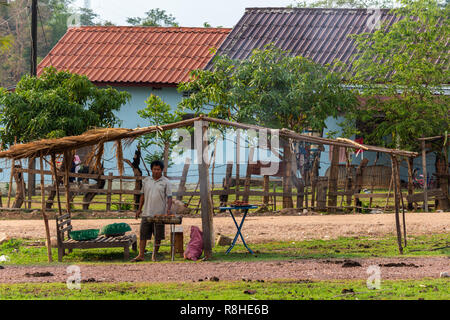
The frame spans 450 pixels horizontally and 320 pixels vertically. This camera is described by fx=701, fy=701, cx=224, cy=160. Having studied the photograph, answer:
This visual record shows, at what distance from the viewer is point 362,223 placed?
15.9 metres

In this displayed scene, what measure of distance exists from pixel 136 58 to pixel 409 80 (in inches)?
474

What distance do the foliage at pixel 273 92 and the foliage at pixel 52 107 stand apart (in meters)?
2.79

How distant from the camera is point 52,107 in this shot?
19.1m

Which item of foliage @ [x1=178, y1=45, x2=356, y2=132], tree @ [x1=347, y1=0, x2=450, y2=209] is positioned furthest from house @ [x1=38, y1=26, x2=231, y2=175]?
tree @ [x1=347, y1=0, x2=450, y2=209]

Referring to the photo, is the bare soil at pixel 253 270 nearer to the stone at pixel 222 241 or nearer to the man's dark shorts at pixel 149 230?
the stone at pixel 222 241

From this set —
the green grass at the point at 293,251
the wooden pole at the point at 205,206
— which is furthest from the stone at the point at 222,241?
the wooden pole at the point at 205,206

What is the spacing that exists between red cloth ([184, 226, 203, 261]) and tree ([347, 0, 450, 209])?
30.1 ft

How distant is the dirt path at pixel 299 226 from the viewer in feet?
49.0

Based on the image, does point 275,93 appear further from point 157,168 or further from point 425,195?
point 157,168

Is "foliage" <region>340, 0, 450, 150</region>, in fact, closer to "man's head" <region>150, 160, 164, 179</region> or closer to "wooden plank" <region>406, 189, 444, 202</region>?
"wooden plank" <region>406, 189, 444, 202</region>

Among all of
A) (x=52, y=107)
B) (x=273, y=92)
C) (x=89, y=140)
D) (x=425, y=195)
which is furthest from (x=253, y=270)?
(x=52, y=107)

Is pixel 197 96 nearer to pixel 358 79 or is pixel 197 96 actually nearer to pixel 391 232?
pixel 358 79
